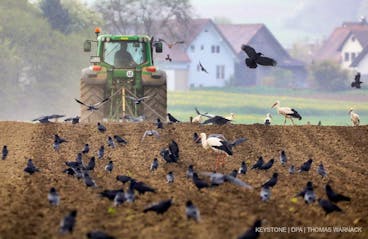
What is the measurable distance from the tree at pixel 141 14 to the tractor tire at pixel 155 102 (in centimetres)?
6000

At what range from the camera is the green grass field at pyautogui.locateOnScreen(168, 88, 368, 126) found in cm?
7219

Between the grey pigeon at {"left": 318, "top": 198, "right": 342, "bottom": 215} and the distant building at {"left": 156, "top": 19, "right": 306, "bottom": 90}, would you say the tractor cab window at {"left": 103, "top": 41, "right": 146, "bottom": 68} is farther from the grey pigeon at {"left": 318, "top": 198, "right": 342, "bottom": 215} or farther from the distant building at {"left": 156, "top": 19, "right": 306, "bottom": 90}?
the distant building at {"left": 156, "top": 19, "right": 306, "bottom": 90}

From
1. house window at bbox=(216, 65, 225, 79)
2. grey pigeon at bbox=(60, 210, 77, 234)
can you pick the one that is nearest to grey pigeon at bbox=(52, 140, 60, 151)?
grey pigeon at bbox=(60, 210, 77, 234)

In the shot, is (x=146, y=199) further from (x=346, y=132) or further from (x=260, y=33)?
(x=260, y=33)

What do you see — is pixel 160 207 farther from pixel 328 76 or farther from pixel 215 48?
pixel 215 48

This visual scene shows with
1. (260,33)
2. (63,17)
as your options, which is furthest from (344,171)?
(260,33)

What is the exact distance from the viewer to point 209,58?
10725cm

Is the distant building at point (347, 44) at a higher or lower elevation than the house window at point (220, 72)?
higher

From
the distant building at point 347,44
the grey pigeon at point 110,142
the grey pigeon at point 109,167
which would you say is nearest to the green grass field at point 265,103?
the distant building at point 347,44

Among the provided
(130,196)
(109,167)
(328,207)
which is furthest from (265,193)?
(109,167)

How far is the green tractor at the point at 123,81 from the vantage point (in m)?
28.0

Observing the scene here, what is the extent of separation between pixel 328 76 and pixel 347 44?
28.4m

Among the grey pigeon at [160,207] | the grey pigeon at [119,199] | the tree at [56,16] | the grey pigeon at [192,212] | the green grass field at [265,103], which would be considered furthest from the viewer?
the tree at [56,16]

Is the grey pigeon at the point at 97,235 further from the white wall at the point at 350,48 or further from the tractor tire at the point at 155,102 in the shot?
→ the white wall at the point at 350,48
